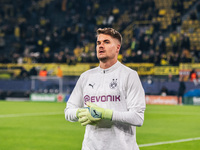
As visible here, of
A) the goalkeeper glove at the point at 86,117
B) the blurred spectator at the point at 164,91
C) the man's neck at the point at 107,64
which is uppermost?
the man's neck at the point at 107,64

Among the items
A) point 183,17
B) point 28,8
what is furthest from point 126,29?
point 28,8

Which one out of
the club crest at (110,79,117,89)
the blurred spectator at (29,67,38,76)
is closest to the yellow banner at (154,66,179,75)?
the blurred spectator at (29,67,38,76)

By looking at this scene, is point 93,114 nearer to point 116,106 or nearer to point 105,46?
point 116,106

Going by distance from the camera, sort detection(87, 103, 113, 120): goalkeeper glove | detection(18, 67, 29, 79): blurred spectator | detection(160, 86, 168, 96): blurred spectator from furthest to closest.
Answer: detection(18, 67, 29, 79): blurred spectator < detection(160, 86, 168, 96): blurred spectator < detection(87, 103, 113, 120): goalkeeper glove

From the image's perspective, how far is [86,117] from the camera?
4.98m

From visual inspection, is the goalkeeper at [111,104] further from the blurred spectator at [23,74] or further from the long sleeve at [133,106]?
the blurred spectator at [23,74]

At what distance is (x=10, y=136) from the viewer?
13.7 m

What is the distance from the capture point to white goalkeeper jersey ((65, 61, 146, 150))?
197 inches

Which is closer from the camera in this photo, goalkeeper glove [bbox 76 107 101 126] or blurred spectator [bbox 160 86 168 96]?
goalkeeper glove [bbox 76 107 101 126]

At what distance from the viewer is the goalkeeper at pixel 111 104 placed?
4.98 m

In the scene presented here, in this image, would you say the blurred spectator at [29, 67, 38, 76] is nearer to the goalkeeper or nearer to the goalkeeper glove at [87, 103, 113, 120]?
the goalkeeper

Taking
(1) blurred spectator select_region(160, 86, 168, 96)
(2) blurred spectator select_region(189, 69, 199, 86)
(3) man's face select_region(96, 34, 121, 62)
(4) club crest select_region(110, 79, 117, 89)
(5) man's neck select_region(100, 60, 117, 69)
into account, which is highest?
(3) man's face select_region(96, 34, 121, 62)

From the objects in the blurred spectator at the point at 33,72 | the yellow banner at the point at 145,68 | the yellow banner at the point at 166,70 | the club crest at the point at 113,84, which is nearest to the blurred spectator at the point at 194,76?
the yellow banner at the point at 166,70

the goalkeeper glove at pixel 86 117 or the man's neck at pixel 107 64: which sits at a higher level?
the man's neck at pixel 107 64
